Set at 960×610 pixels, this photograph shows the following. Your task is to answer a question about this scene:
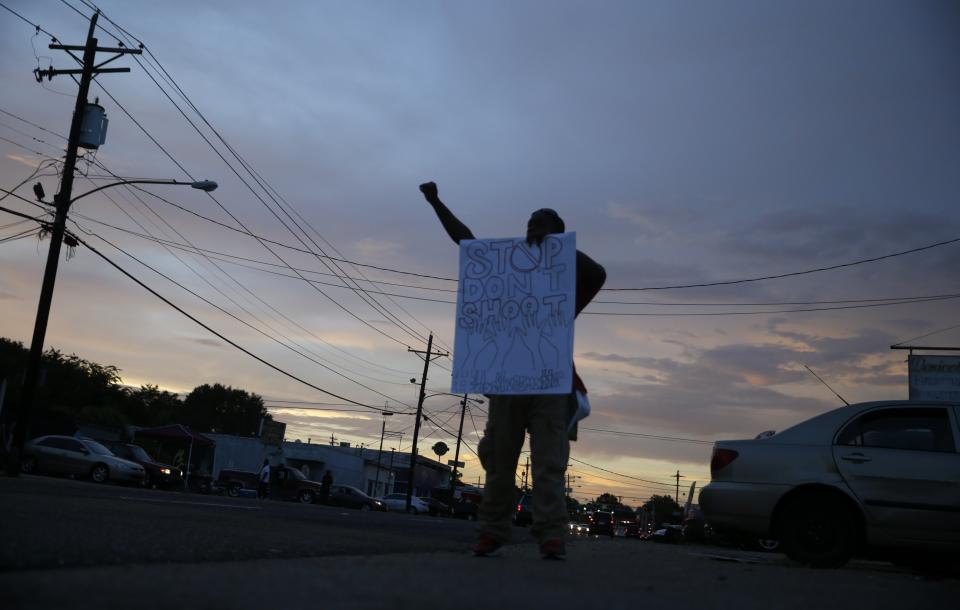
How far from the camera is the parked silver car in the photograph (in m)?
25.8

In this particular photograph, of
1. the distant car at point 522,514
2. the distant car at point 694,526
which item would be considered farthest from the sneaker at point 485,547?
the distant car at point 522,514

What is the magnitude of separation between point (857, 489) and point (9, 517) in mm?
5842

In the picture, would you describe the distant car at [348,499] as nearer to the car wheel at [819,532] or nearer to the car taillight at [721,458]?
the car taillight at [721,458]

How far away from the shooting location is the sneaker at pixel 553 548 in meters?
4.75

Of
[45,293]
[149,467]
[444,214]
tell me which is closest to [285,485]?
[149,467]

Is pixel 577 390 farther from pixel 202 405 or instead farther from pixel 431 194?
pixel 202 405

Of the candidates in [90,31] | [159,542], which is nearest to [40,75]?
[90,31]

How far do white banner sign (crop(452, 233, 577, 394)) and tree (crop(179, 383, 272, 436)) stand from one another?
10494 centimetres

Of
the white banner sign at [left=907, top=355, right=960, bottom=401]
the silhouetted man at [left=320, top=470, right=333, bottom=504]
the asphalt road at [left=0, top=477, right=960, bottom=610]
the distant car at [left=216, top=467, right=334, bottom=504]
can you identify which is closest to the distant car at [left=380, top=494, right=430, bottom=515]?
the distant car at [left=216, top=467, right=334, bottom=504]

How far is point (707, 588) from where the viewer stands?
368cm

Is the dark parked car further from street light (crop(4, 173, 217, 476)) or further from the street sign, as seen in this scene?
street light (crop(4, 173, 217, 476))

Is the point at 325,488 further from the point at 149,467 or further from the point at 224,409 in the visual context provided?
the point at 224,409

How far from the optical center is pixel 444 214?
5.84m

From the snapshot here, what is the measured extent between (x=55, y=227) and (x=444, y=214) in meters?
18.8
